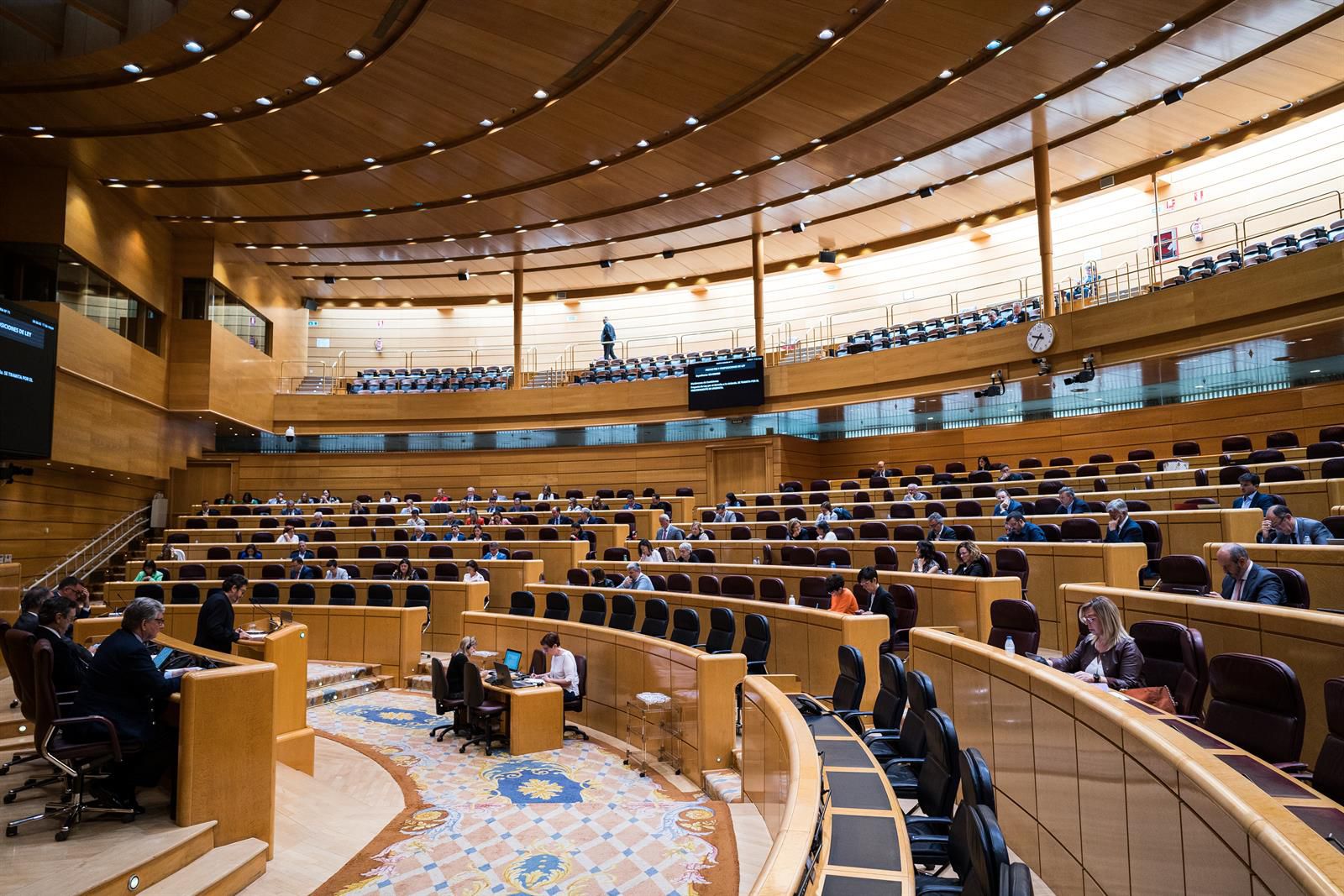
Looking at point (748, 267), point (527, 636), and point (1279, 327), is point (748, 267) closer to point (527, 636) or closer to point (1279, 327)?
point (1279, 327)

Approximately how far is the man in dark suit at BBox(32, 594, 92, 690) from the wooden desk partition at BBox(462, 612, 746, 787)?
389 cm

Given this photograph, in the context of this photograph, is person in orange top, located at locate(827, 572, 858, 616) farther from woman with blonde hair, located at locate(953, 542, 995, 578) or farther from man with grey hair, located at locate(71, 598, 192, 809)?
man with grey hair, located at locate(71, 598, 192, 809)

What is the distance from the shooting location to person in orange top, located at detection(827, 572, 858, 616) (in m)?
6.60

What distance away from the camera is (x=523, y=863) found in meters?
4.88

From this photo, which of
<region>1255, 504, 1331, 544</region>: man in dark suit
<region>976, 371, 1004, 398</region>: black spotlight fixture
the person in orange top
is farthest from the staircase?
<region>976, 371, 1004, 398</region>: black spotlight fixture

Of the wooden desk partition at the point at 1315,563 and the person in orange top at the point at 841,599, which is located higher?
the wooden desk partition at the point at 1315,563

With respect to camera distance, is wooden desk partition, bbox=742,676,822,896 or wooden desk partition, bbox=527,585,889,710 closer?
wooden desk partition, bbox=742,676,822,896

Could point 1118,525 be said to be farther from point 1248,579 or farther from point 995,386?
point 995,386

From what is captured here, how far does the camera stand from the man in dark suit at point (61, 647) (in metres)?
4.62

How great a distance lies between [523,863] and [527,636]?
447 cm

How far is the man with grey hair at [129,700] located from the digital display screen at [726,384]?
512 inches

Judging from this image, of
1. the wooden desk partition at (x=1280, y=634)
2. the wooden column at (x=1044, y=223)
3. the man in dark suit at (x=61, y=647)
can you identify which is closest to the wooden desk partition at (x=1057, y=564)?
the wooden desk partition at (x=1280, y=634)

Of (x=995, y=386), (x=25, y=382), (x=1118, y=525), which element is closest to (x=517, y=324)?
(x=25, y=382)

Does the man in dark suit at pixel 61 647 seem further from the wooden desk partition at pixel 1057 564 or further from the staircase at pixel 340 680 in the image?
the wooden desk partition at pixel 1057 564
